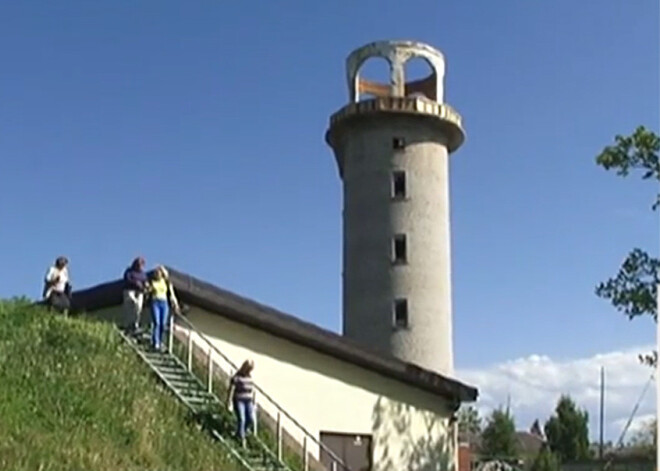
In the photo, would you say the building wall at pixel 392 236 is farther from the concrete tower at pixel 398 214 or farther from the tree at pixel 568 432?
the tree at pixel 568 432

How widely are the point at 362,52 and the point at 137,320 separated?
22.9m

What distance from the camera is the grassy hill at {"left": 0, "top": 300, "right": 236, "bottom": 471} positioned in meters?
14.1

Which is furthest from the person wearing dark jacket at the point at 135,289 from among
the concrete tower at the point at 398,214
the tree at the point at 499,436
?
the tree at the point at 499,436

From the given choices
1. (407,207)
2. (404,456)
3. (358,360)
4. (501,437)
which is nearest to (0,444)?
(358,360)

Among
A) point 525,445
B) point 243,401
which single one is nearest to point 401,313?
point 243,401

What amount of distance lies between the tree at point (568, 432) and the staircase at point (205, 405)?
55686 millimetres

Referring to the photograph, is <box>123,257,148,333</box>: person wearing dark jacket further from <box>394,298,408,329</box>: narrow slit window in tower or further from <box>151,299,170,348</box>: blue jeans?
<box>394,298,408,329</box>: narrow slit window in tower

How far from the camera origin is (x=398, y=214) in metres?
37.8

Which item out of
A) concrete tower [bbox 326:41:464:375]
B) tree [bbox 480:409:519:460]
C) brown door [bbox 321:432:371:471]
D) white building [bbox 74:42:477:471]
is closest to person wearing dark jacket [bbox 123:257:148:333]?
white building [bbox 74:42:477:471]

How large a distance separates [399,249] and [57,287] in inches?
727

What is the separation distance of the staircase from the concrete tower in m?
17.9

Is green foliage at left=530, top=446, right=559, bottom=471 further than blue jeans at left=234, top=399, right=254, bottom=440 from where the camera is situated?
Yes

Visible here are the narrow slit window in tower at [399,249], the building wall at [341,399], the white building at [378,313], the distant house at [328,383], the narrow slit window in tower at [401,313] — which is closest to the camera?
the distant house at [328,383]

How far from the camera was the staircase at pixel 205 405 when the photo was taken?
17016mm
